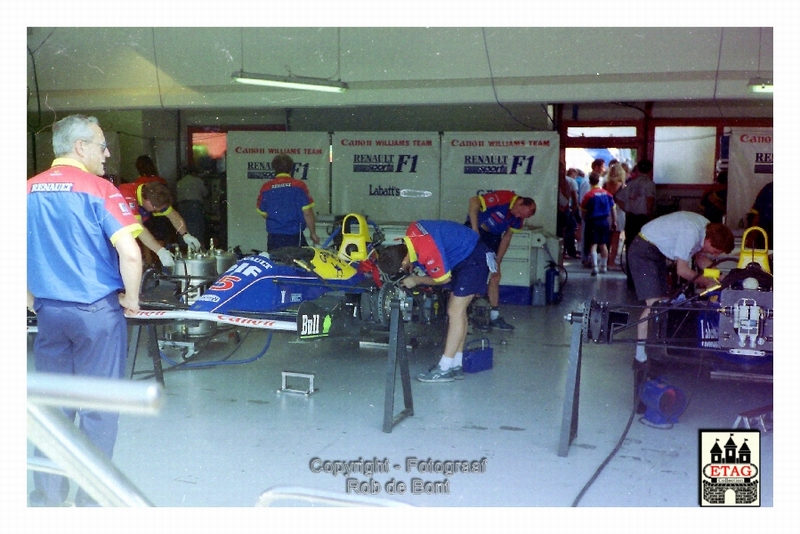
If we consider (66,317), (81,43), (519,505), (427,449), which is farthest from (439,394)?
(81,43)

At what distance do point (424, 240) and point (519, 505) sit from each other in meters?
2.07

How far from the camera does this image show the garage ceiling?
827cm

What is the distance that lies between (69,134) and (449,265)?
9.39 ft

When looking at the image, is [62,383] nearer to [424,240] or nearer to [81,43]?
[424,240]

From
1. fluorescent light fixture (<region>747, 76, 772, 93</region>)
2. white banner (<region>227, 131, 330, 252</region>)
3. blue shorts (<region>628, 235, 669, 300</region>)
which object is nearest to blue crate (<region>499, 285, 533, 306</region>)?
white banner (<region>227, 131, 330, 252</region>)

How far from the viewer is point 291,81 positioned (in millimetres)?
8492

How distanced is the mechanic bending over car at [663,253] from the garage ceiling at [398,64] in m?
2.86

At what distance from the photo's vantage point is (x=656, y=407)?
4906 mm

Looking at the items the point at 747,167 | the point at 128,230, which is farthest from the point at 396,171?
the point at 128,230

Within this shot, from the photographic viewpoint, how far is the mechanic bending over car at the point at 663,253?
18.7ft

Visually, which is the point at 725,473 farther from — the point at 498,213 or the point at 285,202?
the point at 285,202

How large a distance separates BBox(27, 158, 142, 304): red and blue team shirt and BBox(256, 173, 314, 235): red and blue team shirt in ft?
14.6

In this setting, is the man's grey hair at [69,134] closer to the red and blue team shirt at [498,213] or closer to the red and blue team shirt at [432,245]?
the red and blue team shirt at [432,245]

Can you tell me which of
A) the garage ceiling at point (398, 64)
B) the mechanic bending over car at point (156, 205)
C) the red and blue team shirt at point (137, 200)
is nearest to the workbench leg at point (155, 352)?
the mechanic bending over car at point (156, 205)
